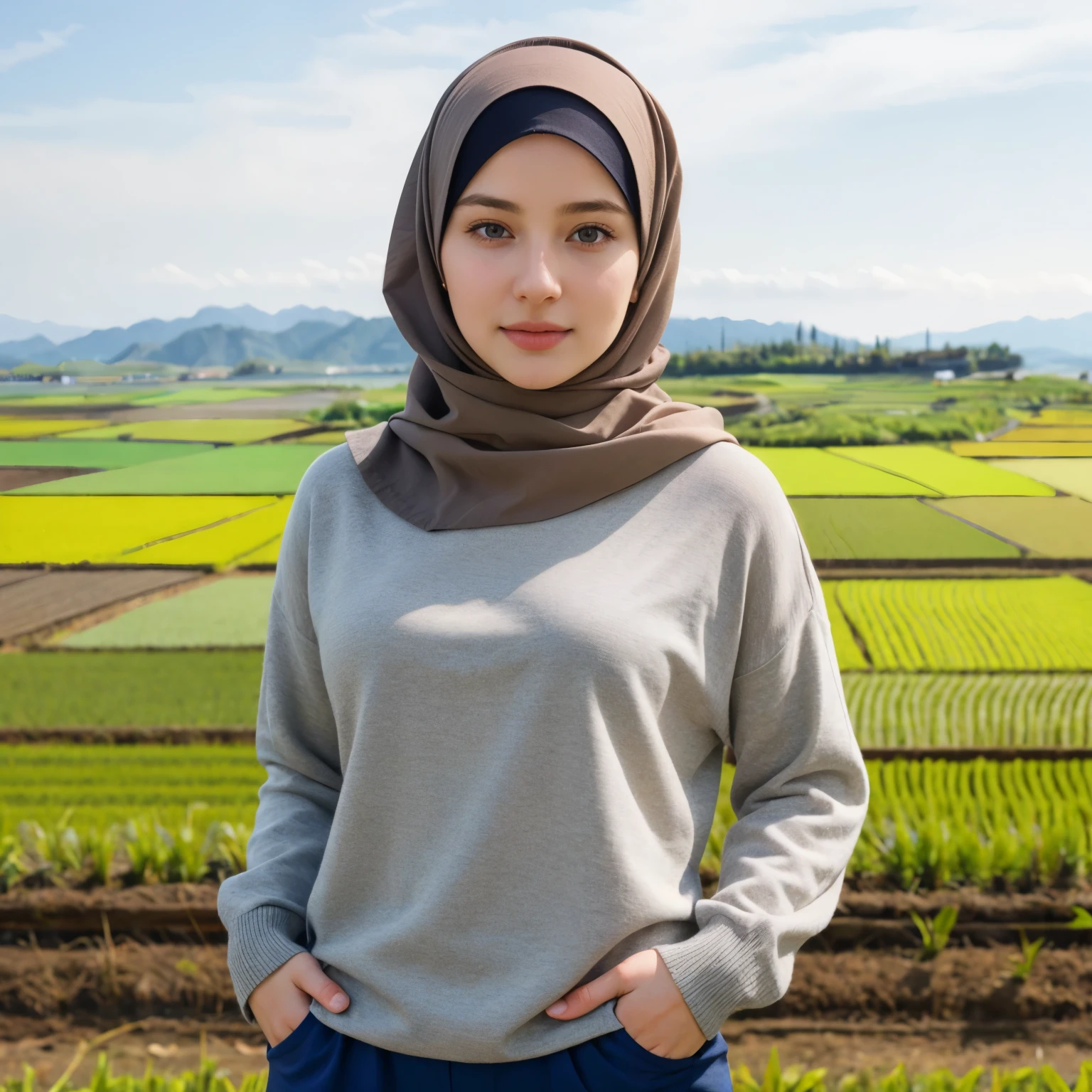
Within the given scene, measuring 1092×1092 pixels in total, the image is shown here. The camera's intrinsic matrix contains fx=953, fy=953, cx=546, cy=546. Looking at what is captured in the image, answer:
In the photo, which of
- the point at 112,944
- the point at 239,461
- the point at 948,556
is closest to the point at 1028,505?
the point at 948,556

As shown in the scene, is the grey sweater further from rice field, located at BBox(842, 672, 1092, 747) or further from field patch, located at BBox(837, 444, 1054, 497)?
field patch, located at BBox(837, 444, 1054, 497)

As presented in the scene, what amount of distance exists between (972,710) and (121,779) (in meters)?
2.36

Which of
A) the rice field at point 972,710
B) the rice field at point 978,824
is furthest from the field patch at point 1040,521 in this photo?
the rice field at point 978,824

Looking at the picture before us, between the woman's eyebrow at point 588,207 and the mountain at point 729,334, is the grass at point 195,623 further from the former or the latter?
the woman's eyebrow at point 588,207

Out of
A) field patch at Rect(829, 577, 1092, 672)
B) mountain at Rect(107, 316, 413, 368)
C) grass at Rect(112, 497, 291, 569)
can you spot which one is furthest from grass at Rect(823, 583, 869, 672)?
grass at Rect(112, 497, 291, 569)

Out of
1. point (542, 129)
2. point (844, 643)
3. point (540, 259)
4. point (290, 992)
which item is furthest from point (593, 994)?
point (844, 643)

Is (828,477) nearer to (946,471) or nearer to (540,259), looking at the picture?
(946,471)

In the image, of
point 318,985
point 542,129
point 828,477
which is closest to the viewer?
point 542,129

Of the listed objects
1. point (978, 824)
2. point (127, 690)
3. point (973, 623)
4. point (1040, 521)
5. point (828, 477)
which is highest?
point (828, 477)

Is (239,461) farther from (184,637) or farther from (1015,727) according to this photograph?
(1015,727)

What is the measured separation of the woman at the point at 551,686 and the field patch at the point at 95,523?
2.00 meters

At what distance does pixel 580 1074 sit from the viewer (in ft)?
3.39

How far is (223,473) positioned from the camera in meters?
3.10

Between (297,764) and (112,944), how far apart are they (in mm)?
1506
